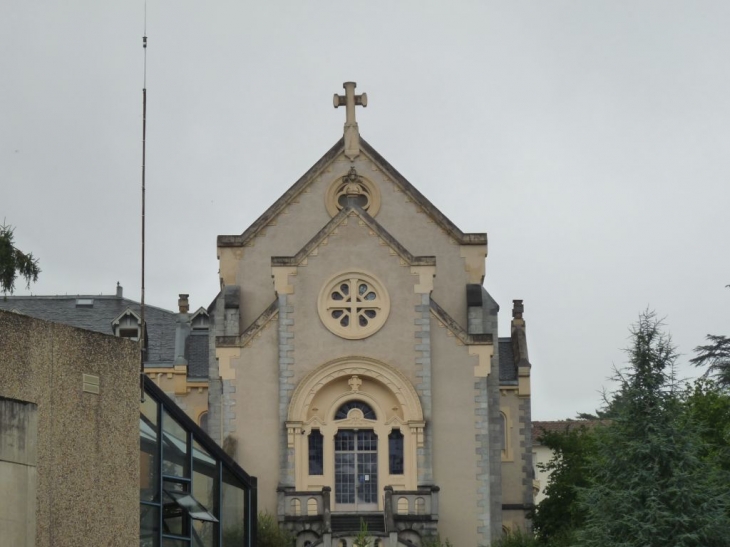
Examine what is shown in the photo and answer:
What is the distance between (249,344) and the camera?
5212 centimetres

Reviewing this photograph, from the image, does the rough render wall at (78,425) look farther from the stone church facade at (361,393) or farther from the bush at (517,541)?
the stone church facade at (361,393)

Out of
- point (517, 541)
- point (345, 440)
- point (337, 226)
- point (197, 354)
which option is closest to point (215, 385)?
point (345, 440)

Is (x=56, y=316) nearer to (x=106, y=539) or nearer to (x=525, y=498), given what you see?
(x=525, y=498)

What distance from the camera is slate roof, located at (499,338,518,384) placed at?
2399 inches

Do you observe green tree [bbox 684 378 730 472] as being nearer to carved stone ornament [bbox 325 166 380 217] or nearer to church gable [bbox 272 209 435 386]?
church gable [bbox 272 209 435 386]

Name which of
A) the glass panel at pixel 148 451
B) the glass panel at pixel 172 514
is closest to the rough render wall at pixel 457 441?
the glass panel at pixel 172 514

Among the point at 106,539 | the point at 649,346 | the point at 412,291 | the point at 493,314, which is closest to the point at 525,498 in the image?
the point at 493,314

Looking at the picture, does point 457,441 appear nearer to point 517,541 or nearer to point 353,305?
point 517,541

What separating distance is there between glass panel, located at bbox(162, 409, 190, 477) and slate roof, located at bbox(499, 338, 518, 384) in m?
28.3

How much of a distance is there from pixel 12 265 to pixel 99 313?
70.0ft

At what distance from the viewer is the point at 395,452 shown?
169 ft

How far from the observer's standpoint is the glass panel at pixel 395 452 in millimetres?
51406

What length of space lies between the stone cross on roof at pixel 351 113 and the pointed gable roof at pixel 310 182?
0.83 ft

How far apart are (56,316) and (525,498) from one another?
2181cm
